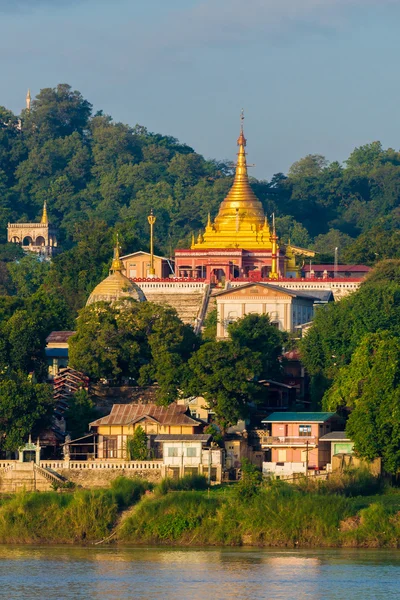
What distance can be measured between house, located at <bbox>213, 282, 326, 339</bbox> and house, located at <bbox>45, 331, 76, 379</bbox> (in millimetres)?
7224

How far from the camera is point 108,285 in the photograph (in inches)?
3120

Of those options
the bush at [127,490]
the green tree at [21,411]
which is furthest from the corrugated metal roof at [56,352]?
the bush at [127,490]

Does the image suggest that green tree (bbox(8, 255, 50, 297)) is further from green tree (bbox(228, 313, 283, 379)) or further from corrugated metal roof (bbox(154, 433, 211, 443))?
corrugated metal roof (bbox(154, 433, 211, 443))

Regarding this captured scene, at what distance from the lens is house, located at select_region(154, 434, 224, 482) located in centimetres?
6144

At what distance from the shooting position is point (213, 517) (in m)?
56.0

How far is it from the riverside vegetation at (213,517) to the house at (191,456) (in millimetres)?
3268

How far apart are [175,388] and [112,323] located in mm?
5221

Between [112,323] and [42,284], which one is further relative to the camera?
[42,284]

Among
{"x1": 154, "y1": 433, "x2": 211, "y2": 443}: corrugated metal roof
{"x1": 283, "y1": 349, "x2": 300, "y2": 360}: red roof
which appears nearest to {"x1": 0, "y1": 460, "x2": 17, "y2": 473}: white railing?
{"x1": 154, "y1": 433, "x2": 211, "y2": 443}: corrugated metal roof

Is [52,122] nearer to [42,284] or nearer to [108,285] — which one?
[42,284]

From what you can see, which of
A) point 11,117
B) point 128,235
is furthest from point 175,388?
point 11,117

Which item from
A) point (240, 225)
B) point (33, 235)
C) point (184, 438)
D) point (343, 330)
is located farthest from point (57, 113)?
point (184, 438)

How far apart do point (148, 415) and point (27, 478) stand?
4935 mm

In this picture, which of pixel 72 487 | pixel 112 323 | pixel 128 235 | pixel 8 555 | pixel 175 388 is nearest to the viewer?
pixel 8 555
